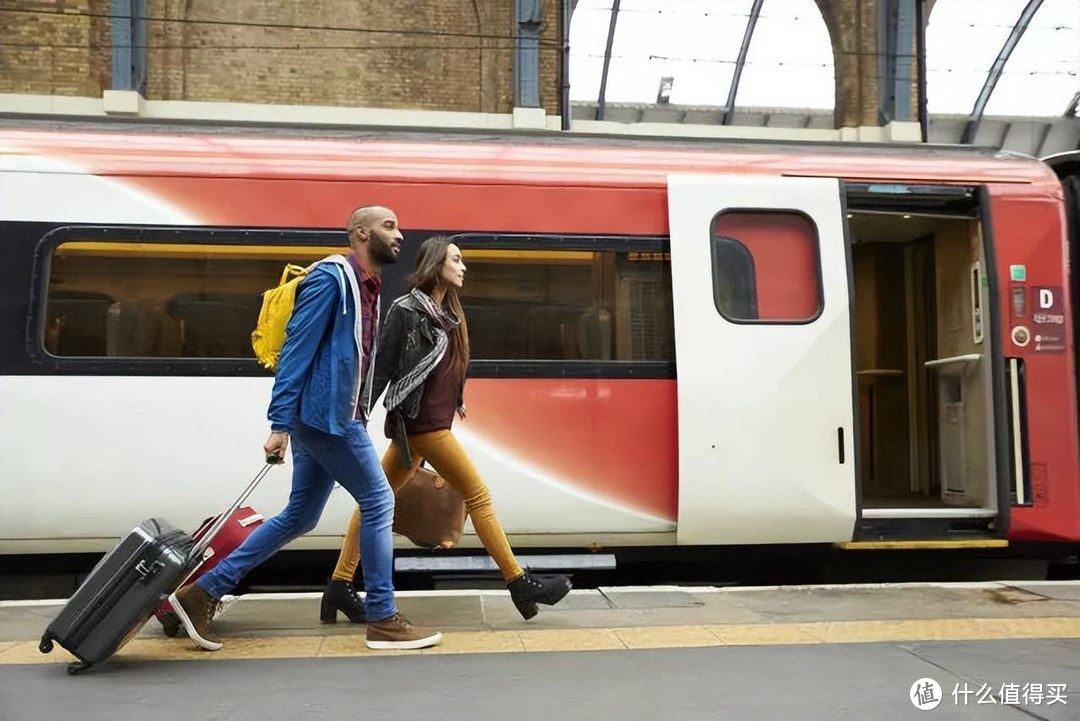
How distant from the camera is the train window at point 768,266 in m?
5.37

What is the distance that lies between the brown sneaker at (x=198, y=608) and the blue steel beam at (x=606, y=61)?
64.1ft

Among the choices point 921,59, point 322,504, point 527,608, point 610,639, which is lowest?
point 610,639

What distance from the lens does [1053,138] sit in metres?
26.6

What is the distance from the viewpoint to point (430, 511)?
4422mm

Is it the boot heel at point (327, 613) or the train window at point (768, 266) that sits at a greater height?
the train window at point (768, 266)

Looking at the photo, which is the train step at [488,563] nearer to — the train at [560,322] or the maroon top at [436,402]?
the train at [560,322]

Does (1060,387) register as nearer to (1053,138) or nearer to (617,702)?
(617,702)

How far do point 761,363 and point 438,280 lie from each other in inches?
83.2

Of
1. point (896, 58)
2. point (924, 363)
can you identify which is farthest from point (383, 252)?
point (896, 58)

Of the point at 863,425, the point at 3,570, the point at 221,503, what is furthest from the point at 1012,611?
the point at 3,570

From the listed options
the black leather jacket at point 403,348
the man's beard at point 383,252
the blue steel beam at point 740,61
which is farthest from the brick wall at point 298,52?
the man's beard at point 383,252

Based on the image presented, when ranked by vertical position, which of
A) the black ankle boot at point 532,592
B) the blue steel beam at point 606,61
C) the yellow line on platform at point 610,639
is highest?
the blue steel beam at point 606,61

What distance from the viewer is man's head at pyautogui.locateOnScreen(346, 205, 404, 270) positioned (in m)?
3.77

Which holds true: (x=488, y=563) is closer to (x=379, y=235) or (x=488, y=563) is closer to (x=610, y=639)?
(x=610, y=639)
